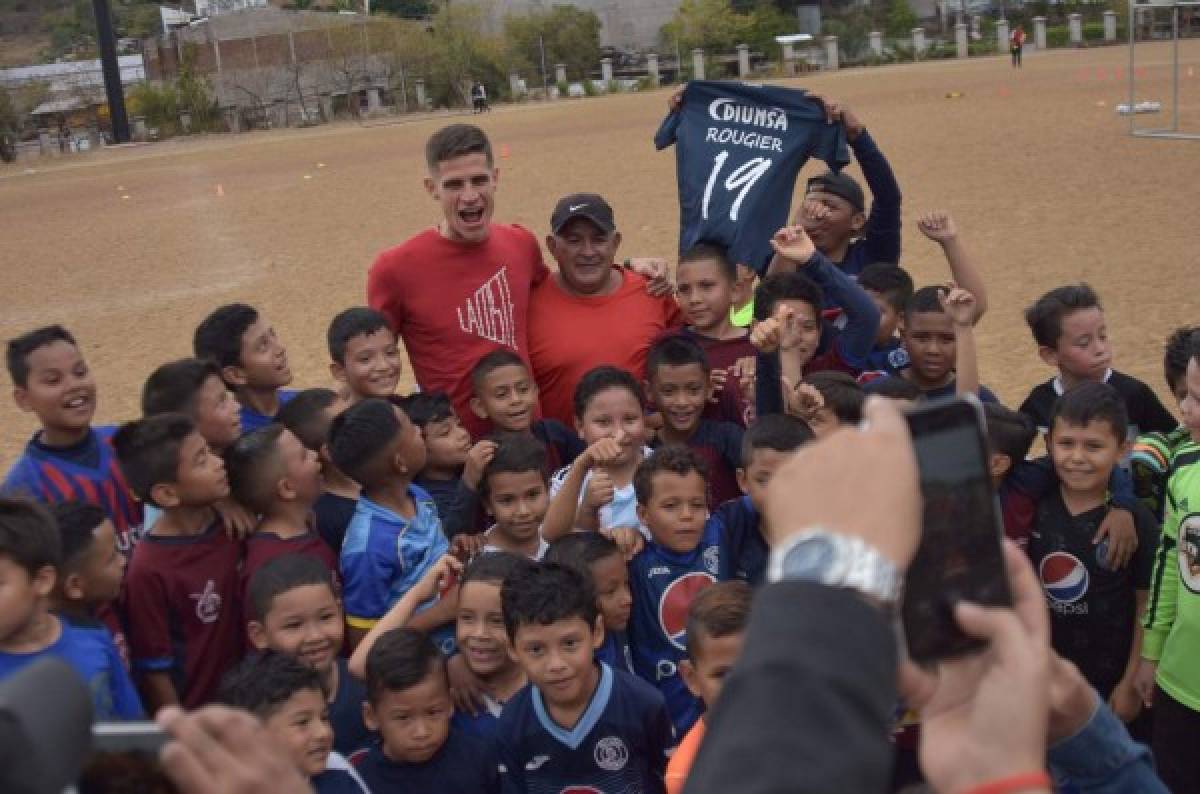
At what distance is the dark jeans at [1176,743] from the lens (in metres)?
3.99

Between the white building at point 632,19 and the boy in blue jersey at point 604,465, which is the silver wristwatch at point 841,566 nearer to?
the boy in blue jersey at point 604,465

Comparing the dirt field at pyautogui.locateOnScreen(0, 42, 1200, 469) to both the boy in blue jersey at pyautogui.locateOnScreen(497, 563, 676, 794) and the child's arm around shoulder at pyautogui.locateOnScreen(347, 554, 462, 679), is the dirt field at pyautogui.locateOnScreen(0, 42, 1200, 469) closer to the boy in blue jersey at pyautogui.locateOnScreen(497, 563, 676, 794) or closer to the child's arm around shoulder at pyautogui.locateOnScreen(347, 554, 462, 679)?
the child's arm around shoulder at pyautogui.locateOnScreen(347, 554, 462, 679)

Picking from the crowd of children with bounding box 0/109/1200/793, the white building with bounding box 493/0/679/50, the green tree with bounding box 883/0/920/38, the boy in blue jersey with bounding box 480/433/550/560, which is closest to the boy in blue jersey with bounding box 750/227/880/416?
the crowd of children with bounding box 0/109/1200/793

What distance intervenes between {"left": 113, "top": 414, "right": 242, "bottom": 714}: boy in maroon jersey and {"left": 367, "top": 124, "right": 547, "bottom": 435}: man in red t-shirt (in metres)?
1.47

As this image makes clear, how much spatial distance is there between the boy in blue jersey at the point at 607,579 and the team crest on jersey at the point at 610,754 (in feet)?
1.52

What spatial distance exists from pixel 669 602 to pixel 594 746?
2.43 feet

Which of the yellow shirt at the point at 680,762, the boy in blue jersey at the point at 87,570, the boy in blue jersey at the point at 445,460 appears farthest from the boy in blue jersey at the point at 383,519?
the yellow shirt at the point at 680,762

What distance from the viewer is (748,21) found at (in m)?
71.6

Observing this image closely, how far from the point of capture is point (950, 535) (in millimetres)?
1441

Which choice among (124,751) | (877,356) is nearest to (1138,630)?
(877,356)

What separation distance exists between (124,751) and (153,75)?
87.1m

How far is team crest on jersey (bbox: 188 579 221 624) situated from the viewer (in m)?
4.10

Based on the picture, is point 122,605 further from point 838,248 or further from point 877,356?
point 838,248

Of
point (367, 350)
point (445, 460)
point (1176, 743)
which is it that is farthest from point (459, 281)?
point (1176, 743)
